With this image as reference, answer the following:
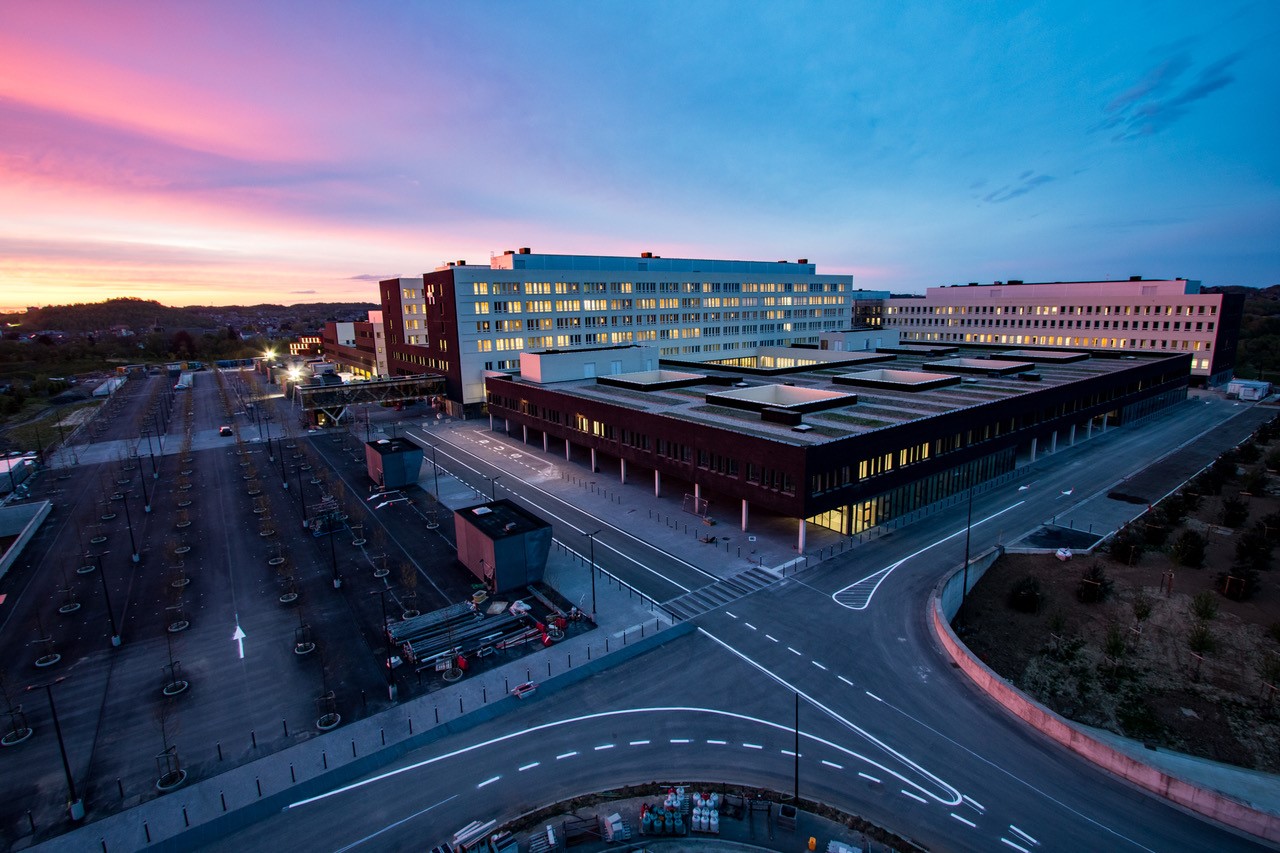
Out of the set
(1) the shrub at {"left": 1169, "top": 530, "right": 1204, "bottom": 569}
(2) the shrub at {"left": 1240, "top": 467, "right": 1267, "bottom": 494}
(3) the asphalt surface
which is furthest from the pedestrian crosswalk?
(2) the shrub at {"left": 1240, "top": 467, "right": 1267, "bottom": 494}

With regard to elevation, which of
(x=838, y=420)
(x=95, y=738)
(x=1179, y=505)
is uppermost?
(x=838, y=420)

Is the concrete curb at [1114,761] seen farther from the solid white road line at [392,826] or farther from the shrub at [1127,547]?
the solid white road line at [392,826]

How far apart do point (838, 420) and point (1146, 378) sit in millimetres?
71551

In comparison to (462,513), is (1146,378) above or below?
above

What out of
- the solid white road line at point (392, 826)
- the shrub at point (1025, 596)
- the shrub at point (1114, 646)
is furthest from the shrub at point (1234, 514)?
the solid white road line at point (392, 826)

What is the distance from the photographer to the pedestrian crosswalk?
39206mm

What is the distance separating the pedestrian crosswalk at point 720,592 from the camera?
39.2m

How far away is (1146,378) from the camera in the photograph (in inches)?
3664

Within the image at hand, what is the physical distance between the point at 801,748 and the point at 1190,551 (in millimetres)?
38084

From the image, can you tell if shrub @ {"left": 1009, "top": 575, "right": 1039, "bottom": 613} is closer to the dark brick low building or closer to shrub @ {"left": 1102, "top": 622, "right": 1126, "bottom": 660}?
shrub @ {"left": 1102, "top": 622, "right": 1126, "bottom": 660}

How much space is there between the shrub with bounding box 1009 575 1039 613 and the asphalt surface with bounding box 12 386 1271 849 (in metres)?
4.55

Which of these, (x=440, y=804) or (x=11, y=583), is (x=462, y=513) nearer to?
(x=440, y=804)

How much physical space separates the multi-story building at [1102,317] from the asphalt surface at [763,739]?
111 metres

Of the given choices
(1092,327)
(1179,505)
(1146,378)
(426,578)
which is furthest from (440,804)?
(1092,327)
